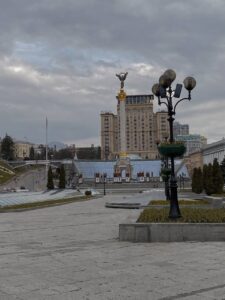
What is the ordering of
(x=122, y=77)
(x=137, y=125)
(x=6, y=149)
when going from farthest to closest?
(x=6, y=149) → (x=137, y=125) → (x=122, y=77)

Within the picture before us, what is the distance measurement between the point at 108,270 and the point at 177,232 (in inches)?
176

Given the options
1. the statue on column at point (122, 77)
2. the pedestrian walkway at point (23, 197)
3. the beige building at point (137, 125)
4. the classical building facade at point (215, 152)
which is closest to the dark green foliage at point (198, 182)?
the pedestrian walkway at point (23, 197)

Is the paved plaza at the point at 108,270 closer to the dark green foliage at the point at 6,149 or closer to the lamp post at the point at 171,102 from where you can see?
the lamp post at the point at 171,102

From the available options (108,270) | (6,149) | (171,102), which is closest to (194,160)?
(6,149)

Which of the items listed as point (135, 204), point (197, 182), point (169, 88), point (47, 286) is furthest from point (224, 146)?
point (47, 286)

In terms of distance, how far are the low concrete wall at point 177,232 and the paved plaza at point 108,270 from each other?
0.49 meters

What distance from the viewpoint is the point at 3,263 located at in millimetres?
10375

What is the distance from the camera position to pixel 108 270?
9.34m

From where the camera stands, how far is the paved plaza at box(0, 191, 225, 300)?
24.7 feet

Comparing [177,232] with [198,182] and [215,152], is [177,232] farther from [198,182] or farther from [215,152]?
[215,152]

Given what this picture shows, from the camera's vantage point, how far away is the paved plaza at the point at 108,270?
7.53 m

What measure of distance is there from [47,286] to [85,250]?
419 cm

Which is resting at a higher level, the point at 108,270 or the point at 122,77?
the point at 122,77

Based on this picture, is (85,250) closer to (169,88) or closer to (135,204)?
(169,88)
